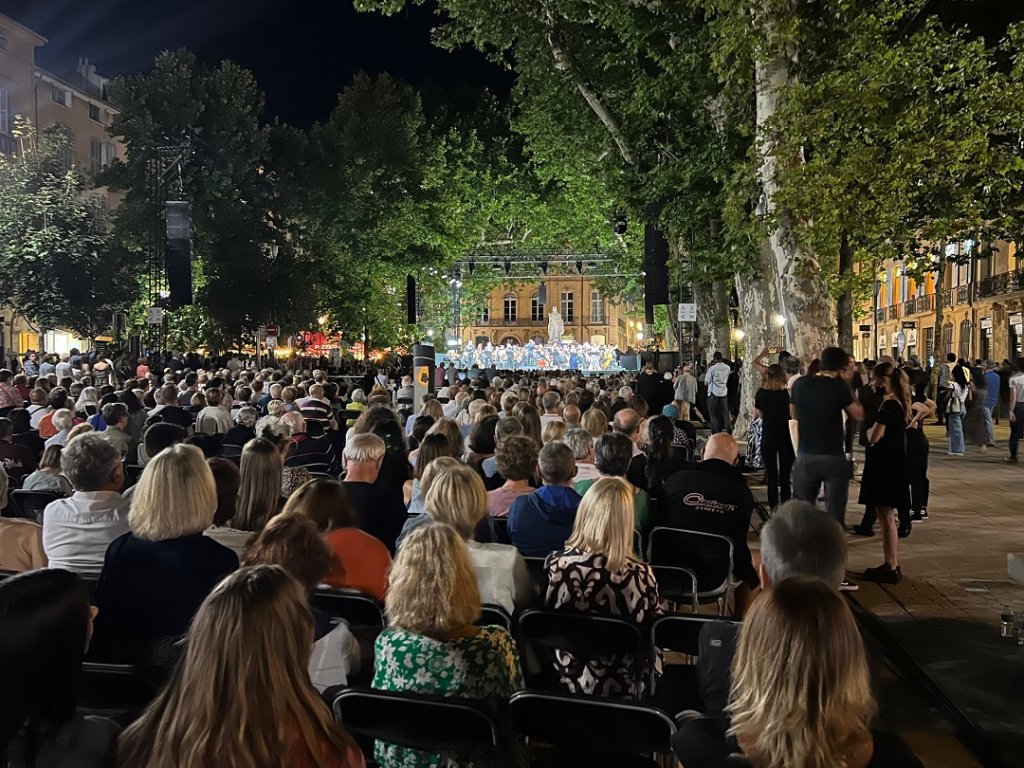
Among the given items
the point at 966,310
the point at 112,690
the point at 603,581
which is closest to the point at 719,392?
the point at 603,581

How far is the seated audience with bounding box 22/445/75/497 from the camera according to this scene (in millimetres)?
6906

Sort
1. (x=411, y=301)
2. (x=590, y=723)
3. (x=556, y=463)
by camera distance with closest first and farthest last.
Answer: (x=590, y=723) → (x=556, y=463) → (x=411, y=301)

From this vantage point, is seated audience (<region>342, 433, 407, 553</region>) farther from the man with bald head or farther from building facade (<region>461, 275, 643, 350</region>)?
building facade (<region>461, 275, 643, 350</region>)

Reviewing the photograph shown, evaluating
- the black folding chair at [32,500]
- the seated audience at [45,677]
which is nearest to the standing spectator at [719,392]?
the black folding chair at [32,500]

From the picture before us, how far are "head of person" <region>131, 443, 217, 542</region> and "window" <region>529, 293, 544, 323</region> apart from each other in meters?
88.0

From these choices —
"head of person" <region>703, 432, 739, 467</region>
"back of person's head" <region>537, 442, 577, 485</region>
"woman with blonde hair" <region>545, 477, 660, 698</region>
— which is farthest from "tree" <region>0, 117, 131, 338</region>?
"woman with blonde hair" <region>545, 477, 660, 698</region>

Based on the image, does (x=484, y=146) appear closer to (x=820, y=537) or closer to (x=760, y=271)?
(x=760, y=271)

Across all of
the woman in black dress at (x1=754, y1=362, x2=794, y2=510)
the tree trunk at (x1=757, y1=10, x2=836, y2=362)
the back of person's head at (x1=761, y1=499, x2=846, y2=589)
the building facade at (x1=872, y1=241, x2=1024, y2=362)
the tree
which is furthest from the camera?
the building facade at (x1=872, y1=241, x2=1024, y2=362)

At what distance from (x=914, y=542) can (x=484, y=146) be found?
106ft

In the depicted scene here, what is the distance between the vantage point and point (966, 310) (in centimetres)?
4206

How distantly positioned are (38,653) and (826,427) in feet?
22.5

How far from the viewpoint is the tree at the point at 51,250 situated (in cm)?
2741

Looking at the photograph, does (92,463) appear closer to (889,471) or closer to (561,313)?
(889,471)

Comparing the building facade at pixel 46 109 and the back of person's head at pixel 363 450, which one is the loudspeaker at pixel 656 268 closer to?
the back of person's head at pixel 363 450
